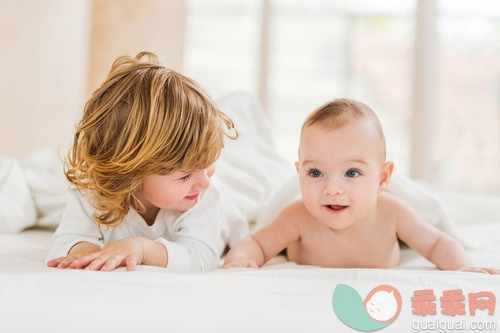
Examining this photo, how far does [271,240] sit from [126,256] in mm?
367

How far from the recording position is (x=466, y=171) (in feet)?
13.2

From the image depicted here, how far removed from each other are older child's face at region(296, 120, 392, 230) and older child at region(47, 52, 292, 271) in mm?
181

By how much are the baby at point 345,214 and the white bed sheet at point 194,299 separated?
26 cm

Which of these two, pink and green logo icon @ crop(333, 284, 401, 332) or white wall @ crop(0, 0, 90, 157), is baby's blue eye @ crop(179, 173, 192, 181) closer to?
pink and green logo icon @ crop(333, 284, 401, 332)

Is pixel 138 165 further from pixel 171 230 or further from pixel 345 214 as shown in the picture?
pixel 345 214

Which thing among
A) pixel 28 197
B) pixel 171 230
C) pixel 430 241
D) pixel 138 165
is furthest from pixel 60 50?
pixel 430 241

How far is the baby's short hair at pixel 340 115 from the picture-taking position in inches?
46.2

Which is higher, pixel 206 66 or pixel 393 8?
pixel 393 8

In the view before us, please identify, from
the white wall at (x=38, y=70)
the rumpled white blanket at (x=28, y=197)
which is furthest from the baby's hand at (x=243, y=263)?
the white wall at (x=38, y=70)

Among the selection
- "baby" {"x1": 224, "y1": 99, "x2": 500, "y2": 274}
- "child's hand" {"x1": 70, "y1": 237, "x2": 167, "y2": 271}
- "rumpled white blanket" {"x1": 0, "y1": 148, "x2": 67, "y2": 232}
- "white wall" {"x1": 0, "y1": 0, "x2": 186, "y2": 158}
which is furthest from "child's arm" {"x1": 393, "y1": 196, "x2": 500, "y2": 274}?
"white wall" {"x1": 0, "y1": 0, "x2": 186, "y2": 158}

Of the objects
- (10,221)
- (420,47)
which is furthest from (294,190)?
(420,47)

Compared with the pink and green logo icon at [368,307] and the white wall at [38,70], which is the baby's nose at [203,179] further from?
the white wall at [38,70]

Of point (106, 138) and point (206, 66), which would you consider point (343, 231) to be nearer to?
point (106, 138)

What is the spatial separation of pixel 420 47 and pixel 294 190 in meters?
2.85
